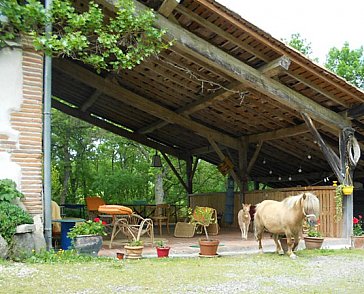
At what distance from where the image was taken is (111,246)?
789 centimetres

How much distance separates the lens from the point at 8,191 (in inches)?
240

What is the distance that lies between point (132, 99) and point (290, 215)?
18.1 ft

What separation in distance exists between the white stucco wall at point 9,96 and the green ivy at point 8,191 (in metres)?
0.18

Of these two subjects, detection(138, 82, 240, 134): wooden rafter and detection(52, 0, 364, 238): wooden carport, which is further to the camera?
detection(138, 82, 240, 134): wooden rafter

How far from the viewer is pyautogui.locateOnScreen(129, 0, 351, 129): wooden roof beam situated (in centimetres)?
728

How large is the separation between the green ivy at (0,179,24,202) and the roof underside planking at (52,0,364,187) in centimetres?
306

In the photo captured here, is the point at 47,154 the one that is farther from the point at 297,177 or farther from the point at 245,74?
the point at 297,177

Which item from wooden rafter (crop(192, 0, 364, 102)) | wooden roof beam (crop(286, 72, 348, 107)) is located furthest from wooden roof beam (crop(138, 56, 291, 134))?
wooden roof beam (crop(286, 72, 348, 107))

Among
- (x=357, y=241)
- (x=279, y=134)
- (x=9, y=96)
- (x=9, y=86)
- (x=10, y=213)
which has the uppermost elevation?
(x=9, y=86)

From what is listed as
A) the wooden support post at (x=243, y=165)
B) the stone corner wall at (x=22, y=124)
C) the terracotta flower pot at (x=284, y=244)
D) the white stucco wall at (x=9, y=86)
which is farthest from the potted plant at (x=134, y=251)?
the wooden support post at (x=243, y=165)

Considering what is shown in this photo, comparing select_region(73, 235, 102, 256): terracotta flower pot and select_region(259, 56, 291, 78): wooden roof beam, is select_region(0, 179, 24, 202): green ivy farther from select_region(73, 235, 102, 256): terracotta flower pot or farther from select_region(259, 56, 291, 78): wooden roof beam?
select_region(259, 56, 291, 78): wooden roof beam

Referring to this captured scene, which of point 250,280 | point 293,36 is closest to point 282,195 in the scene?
point 250,280

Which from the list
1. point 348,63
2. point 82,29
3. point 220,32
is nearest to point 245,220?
point 220,32

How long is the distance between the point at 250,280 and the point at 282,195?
19.2 feet
